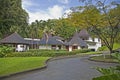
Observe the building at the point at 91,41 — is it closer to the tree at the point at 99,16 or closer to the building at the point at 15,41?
the building at the point at 15,41

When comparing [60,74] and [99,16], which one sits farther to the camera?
[99,16]

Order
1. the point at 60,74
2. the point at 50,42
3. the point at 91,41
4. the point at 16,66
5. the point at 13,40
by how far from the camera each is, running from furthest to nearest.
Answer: the point at 91,41
the point at 50,42
the point at 13,40
the point at 16,66
the point at 60,74

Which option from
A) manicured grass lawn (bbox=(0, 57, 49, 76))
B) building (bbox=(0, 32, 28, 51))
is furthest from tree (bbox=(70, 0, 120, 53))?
building (bbox=(0, 32, 28, 51))

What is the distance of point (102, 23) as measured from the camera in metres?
33.3

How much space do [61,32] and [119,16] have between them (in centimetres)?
4920

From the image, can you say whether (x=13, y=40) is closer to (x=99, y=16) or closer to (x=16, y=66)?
(x=99, y=16)

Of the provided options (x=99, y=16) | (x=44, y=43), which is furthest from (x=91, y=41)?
(x=99, y=16)

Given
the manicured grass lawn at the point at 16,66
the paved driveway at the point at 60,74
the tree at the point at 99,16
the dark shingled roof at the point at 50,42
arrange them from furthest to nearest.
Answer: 1. the dark shingled roof at the point at 50,42
2. the tree at the point at 99,16
3. the manicured grass lawn at the point at 16,66
4. the paved driveway at the point at 60,74

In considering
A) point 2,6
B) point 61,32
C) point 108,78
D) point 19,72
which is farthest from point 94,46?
point 108,78

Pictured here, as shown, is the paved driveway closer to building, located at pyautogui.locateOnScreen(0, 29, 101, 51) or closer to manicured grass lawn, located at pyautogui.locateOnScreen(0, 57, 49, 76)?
manicured grass lawn, located at pyautogui.locateOnScreen(0, 57, 49, 76)

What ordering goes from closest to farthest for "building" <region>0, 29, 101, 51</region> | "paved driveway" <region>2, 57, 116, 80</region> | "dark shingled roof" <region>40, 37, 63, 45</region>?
"paved driveway" <region>2, 57, 116, 80</region> < "building" <region>0, 29, 101, 51</region> < "dark shingled roof" <region>40, 37, 63, 45</region>

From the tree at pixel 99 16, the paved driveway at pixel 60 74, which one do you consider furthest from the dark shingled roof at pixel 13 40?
the paved driveway at pixel 60 74

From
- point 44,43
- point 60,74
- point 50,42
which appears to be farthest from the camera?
point 50,42

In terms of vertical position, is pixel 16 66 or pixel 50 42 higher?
pixel 50 42
